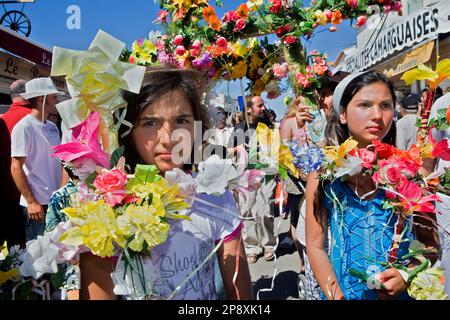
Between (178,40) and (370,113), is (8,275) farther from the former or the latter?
(178,40)

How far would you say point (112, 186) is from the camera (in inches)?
47.9

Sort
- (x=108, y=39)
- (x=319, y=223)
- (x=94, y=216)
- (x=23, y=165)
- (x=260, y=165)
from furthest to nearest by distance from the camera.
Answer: (x=23, y=165) < (x=319, y=223) < (x=260, y=165) < (x=108, y=39) < (x=94, y=216)

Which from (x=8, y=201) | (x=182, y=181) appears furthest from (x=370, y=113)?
(x=8, y=201)

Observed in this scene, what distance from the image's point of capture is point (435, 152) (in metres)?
1.58

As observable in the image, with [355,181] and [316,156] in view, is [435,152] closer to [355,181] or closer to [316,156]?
[355,181]

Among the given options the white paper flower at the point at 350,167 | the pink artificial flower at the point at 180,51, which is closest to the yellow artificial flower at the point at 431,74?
the white paper flower at the point at 350,167

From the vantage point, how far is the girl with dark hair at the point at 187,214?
55.4 inches

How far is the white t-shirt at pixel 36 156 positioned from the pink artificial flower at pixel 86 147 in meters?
2.12

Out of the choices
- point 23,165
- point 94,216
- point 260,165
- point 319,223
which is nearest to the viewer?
point 94,216

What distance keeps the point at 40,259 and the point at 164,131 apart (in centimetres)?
55

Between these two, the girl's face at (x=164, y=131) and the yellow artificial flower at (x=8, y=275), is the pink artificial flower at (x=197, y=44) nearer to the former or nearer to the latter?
the girl's face at (x=164, y=131)

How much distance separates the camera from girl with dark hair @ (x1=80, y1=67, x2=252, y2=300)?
55.4 inches
